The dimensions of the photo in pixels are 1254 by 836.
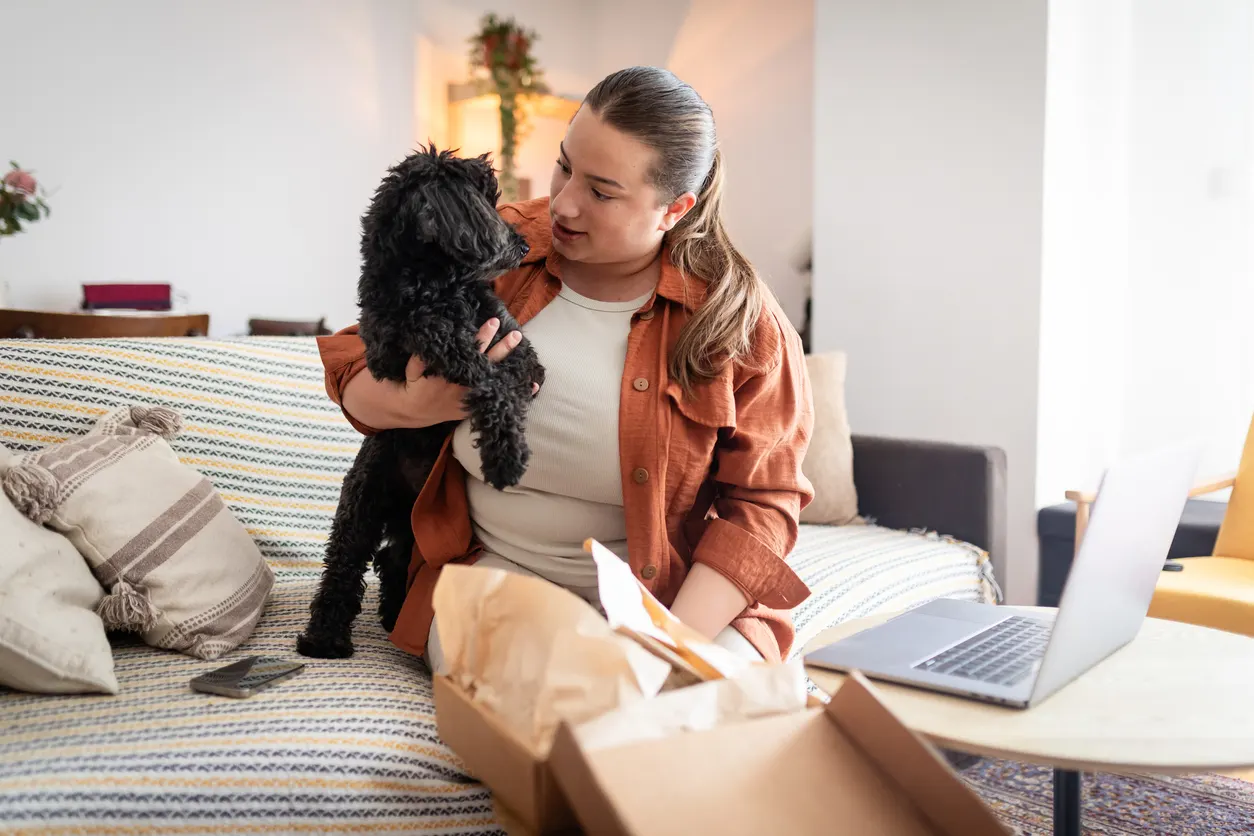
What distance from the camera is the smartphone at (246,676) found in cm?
130

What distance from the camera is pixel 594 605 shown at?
136 cm

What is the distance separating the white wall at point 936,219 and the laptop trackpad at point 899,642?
1.88 meters

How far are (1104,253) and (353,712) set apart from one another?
9.59 feet

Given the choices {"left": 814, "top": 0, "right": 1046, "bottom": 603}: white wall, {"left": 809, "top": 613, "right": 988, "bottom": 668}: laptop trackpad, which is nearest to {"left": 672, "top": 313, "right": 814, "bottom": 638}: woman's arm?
{"left": 809, "top": 613, "right": 988, "bottom": 668}: laptop trackpad

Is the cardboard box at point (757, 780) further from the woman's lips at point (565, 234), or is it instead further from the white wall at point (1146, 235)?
the white wall at point (1146, 235)

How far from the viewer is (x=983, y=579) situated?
99.8 inches

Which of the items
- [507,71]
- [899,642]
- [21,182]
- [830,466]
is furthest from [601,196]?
[507,71]

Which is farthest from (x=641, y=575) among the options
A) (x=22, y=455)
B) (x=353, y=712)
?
(x=22, y=455)

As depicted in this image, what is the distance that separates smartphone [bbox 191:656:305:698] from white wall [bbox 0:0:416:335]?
9.25 feet

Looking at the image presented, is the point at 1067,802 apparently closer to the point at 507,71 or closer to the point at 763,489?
the point at 763,489

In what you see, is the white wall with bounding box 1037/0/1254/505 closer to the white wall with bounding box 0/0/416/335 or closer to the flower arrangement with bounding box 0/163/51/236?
the white wall with bounding box 0/0/416/335

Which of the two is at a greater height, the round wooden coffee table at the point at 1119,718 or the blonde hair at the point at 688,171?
the blonde hair at the point at 688,171

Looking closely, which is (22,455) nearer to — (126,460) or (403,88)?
(126,460)

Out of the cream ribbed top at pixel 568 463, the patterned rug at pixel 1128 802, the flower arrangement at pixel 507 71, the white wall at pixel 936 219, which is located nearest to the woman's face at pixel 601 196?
the cream ribbed top at pixel 568 463
